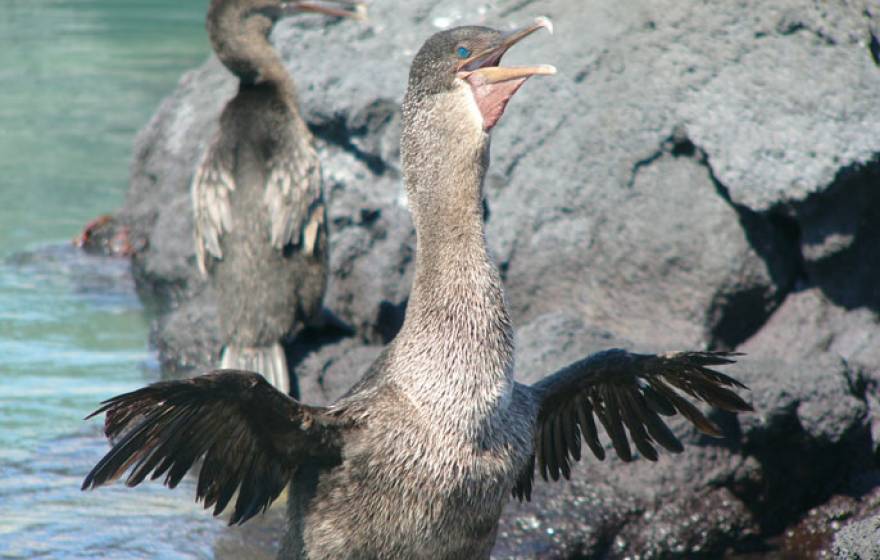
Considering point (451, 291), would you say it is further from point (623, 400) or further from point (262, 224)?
A: point (262, 224)

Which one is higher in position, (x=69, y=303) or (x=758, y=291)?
(x=758, y=291)

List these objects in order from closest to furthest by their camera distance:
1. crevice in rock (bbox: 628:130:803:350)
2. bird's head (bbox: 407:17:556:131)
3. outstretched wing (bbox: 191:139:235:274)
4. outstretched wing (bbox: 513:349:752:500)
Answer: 1. bird's head (bbox: 407:17:556:131)
2. outstretched wing (bbox: 513:349:752:500)
3. crevice in rock (bbox: 628:130:803:350)
4. outstretched wing (bbox: 191:139:235:274)

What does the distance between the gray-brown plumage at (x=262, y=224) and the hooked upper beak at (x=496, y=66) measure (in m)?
2.97

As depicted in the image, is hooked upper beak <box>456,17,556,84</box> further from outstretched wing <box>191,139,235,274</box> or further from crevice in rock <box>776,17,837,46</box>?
crevice in rock <box>776,17,837,46</box>

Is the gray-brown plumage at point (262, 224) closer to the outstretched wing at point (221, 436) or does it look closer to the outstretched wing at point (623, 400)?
the outstretched wing at point (623, 400)

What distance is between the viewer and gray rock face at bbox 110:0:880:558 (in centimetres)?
582

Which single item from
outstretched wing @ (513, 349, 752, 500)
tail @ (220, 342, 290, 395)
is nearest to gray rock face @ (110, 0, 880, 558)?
tail @ (220, 342, 290, 395)

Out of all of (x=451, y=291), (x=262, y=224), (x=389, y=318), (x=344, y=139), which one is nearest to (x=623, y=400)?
(x=451, y=291)

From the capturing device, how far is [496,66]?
4.32m

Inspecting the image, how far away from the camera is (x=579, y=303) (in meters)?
7.17

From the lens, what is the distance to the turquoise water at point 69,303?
6.12 metres

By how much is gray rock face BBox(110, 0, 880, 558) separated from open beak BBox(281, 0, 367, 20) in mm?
415

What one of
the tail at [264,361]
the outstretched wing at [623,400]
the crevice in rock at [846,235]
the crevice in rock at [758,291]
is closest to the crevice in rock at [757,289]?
the crevice in rock at [758,291]

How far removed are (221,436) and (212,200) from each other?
3342mm
